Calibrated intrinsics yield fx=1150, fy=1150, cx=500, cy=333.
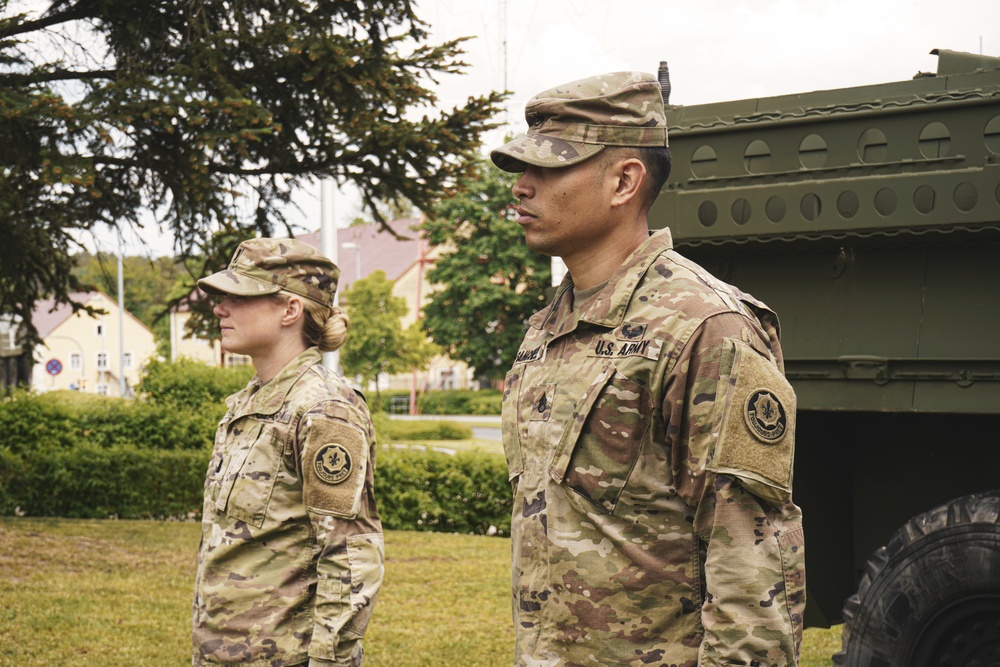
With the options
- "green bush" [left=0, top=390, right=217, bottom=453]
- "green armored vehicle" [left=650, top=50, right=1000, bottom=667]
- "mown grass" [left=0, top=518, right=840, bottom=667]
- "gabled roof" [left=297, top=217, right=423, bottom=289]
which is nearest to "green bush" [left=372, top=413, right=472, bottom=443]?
"green bush" [left=0, top=390, right=217, bottom=453]

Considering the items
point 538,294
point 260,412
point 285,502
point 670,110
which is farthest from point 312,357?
point 538,294

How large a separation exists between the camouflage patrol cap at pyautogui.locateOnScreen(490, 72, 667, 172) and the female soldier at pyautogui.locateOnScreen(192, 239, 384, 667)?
1.26 meters

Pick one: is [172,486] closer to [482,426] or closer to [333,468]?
[333,468]

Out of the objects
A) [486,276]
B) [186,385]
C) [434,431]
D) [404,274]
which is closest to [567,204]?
[186,385]

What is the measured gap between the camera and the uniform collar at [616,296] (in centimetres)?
233

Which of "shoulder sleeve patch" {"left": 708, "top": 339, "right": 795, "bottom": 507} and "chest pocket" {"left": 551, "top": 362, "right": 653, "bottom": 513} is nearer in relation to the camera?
"shoulder sleeve patch" {"left": 708, "top": 339, "right": 795, "bottom": 507}

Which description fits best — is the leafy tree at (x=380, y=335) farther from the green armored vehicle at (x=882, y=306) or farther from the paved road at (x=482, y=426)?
the green armored vehicle at (x=882, y=306)

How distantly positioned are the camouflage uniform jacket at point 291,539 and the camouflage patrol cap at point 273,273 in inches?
13.0

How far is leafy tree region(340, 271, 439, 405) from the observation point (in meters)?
47.2

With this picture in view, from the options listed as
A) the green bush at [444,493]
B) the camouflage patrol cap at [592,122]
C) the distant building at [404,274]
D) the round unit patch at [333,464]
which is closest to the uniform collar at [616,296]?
the camouflage patrol cap at [592,122]

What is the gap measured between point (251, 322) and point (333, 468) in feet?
2.07

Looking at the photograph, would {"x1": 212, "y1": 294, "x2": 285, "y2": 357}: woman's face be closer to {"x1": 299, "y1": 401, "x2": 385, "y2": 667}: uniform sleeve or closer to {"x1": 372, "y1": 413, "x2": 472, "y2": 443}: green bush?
{"x1": 299, "y1": 401, "x2": 385, "y2": 667}: uniform sleeve

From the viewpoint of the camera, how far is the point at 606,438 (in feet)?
7.43

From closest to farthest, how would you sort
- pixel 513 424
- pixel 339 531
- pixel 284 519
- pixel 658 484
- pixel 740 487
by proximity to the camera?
pixel 740 487
pixel 658 484
pixel 513 424
pixel 339 531
pixel 284 519
